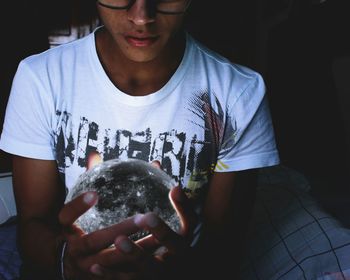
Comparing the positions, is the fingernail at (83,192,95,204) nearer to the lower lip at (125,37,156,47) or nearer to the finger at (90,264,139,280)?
the finger at (90,264,139,280)

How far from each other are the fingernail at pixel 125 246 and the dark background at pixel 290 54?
5.79ft

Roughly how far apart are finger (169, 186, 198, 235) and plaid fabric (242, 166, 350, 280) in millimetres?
729

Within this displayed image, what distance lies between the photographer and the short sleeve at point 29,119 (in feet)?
4.81

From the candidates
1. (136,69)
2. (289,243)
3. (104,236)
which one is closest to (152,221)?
(104,236)

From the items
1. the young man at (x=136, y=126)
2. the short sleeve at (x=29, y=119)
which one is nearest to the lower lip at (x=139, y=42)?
the young man at (x=136, y=126)

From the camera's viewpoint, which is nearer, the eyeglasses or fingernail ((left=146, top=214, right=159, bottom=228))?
fingernail ((left=146, top=214, right=159, bottom=228))

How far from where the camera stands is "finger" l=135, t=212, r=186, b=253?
Result: 103cm

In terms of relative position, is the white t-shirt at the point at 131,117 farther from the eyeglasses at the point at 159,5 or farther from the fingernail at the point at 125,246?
the fingernail at the point at 125,246

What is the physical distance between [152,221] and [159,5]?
0.70m

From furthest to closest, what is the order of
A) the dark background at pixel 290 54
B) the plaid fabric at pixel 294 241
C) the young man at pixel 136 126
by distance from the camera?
the dark background at pixel 290 54 < the plaid fabric at pixel 294 241 < the young man at pixel 136 126

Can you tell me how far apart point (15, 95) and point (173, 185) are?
0.72 metres

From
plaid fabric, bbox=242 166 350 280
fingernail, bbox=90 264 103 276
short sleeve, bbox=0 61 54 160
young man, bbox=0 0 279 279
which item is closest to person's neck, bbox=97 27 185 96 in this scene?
young man, bbox=0 0 279 279

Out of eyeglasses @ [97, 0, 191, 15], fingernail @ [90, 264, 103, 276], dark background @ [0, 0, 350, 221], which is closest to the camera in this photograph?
fingernail @ [90, 264, 103, 276]

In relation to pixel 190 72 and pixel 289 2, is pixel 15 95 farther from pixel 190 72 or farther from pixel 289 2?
pixel 289 2
